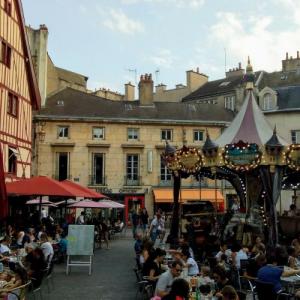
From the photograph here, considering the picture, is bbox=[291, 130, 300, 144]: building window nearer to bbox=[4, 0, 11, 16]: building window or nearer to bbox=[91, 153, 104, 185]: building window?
bbox=[91, 153, 104, 185]: building window

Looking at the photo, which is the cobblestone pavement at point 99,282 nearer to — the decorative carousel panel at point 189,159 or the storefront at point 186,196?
the decorative carousel panel at point 189,159

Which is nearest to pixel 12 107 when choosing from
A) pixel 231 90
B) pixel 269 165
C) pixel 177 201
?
pixel 177 201

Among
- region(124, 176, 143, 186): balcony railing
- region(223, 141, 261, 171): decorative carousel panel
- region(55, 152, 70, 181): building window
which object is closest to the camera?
region(223, 141, 261, 171): decorative carousel panel

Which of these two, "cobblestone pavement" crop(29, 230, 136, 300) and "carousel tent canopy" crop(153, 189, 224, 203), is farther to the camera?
"carousel tent canopy" crop(153, 189, 224, 203)

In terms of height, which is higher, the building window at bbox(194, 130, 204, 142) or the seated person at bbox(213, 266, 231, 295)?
the building window at bbox(194, 130, 204, 142)

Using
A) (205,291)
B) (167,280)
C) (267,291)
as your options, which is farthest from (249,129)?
(205,291)

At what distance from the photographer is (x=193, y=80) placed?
148 feet

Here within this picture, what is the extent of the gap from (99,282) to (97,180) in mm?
22506

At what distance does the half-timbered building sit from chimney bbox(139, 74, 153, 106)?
13.7 meters

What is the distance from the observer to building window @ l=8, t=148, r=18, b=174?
20.6 m

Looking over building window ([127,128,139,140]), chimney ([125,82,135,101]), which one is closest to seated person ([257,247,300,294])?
building window ([127,128,139,140])

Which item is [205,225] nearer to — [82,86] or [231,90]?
[231,90]

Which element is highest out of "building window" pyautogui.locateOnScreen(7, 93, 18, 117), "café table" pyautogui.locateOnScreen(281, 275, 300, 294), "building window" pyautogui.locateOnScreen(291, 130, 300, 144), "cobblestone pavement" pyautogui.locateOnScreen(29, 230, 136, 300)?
"building window" pyautogui.locateOnScreen(291, 130, 300, 144)

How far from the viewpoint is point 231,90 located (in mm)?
40156
